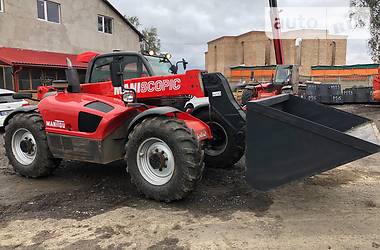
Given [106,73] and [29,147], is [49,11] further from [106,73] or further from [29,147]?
[29,147]

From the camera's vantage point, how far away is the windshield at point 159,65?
579 centimetres

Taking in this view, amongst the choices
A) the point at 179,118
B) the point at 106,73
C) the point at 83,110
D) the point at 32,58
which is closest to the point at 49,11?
the point at 32,58

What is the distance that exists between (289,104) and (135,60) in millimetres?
2440

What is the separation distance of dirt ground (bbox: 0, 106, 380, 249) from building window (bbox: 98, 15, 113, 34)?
22.1 m

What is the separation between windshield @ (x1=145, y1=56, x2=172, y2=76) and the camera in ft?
19.0

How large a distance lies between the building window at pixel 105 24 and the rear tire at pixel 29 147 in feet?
70.7

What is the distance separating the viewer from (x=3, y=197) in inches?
194

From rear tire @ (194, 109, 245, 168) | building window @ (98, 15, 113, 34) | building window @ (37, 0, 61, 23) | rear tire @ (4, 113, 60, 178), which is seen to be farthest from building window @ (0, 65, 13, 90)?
rear tire @ (194, 109, 245, 168)

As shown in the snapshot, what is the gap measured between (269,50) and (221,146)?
5295 centimetres

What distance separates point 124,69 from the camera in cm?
575

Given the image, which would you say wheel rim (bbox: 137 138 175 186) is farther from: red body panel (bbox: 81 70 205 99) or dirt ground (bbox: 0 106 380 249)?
red body panel (bbox: 81 70 205 99)

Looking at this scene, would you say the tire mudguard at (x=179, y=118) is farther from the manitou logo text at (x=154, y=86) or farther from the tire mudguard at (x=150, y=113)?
Answer: the manitou logo text at (x=154, y=86)

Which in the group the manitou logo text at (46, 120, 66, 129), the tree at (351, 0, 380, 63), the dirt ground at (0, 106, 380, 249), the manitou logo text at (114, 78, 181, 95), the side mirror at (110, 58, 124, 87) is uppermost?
the tree at (351, 0, 380, 63)

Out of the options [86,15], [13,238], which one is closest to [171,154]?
[13,238]
